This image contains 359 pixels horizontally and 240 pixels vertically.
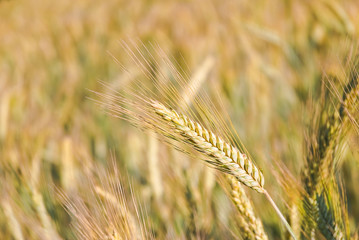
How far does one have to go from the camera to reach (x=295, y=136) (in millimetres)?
727

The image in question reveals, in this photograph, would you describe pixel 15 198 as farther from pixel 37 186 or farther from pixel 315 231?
pixel 315 231

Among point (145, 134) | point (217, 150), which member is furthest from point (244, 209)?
point (145, 134)

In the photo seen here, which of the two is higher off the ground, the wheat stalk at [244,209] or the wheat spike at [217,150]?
the wheat spike at [217,150]

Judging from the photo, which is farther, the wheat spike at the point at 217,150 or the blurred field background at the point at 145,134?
the blurred field background at the point at 145,134

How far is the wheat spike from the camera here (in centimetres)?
35

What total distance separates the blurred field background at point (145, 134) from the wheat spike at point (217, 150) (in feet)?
0.21

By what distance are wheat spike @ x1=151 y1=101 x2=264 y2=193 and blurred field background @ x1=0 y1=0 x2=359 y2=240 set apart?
2.5 inches

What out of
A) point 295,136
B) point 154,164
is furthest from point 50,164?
point 295,136

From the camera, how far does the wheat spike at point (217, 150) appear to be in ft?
1.13

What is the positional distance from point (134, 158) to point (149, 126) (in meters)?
0.50

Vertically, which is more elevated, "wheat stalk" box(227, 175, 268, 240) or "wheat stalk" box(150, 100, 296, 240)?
"wheat stalk" box(150, 100, 296, 240)

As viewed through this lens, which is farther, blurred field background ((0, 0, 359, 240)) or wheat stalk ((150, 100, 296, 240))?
blurred field background ((0, 0, 359, 240))

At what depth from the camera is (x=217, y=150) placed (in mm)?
350

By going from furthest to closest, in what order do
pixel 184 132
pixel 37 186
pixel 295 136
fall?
pixel 295 136
pixel 37 186
pixel 184 132
